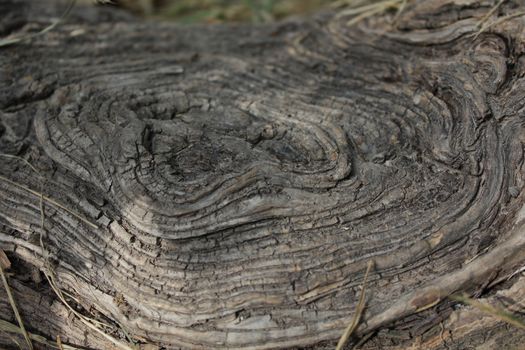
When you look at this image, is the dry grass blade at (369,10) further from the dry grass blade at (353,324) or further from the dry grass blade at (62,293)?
the dry grass blade at (62,293)

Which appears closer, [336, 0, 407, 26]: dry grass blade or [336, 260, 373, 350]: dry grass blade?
[336, 260, 373, 350]: dry grass blade

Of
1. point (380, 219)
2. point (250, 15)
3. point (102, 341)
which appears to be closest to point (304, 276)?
point (380, 219)

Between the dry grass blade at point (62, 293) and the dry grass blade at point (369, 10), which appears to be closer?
the dry grass blade at point (62, 293)

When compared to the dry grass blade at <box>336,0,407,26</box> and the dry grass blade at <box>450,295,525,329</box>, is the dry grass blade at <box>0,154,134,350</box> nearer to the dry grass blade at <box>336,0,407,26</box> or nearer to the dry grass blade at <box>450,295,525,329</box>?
the dry grass blade at <box>450,295,525,329</box>

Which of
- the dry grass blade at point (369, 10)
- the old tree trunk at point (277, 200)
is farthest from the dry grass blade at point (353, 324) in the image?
the dry grass blade at point (369, 10)

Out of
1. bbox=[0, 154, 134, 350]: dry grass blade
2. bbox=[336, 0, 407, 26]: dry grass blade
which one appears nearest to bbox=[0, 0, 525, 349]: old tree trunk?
bbox=[0, 154, 134, 350]: dry grass blade

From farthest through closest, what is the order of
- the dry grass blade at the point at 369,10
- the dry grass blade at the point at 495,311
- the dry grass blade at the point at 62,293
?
the dry grass blade at the point at 369,10
the dry grass blade at the point at 62,293
the dry grass blade at the point at 495,311

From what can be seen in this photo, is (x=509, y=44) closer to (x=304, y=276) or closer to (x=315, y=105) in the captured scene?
(x=315, y=105)
